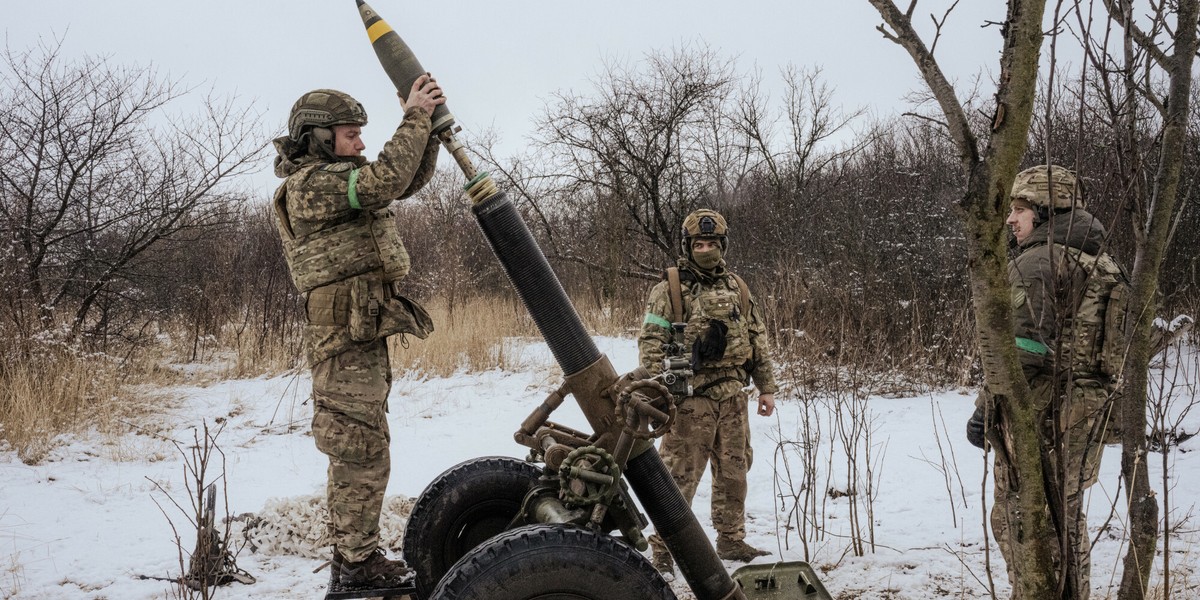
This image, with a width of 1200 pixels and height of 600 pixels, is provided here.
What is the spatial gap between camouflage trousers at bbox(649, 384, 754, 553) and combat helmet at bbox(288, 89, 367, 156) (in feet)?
6.90

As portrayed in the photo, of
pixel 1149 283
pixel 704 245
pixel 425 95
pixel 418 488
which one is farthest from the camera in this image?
pixel 418 488

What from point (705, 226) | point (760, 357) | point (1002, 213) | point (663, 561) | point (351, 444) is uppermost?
point (705, 226)

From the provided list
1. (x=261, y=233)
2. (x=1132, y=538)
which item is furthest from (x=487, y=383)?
(x=1132, y=538)

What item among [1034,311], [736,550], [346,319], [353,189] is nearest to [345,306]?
[346,319]

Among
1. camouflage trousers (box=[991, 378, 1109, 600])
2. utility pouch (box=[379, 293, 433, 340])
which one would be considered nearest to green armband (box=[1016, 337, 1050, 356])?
camouflage trousers (box=[991, 378, 1109, 600])

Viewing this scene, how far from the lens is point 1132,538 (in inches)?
90.7

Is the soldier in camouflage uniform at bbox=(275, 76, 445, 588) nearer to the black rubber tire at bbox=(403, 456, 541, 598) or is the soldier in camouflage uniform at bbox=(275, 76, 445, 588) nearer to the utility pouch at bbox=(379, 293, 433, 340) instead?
the utility pouch at bbox=(379, 293, 433, 340)

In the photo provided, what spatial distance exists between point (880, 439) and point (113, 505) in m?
5.64

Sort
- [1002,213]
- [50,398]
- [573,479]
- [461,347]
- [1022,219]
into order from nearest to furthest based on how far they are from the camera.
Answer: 1. [1002,213]
2. [573,479]
3. [1022,219]
4. [50,398]
5. [461,347]

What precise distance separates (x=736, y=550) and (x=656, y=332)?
123 cm

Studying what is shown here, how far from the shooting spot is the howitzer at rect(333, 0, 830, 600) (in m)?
2.11

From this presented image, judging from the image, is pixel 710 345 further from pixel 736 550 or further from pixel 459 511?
pixel 459 511

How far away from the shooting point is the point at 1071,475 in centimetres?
284

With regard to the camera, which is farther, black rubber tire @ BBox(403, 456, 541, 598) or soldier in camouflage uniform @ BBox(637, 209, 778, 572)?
soldier in camouflage uniform @ BBox(637, 209, 778, 572)
